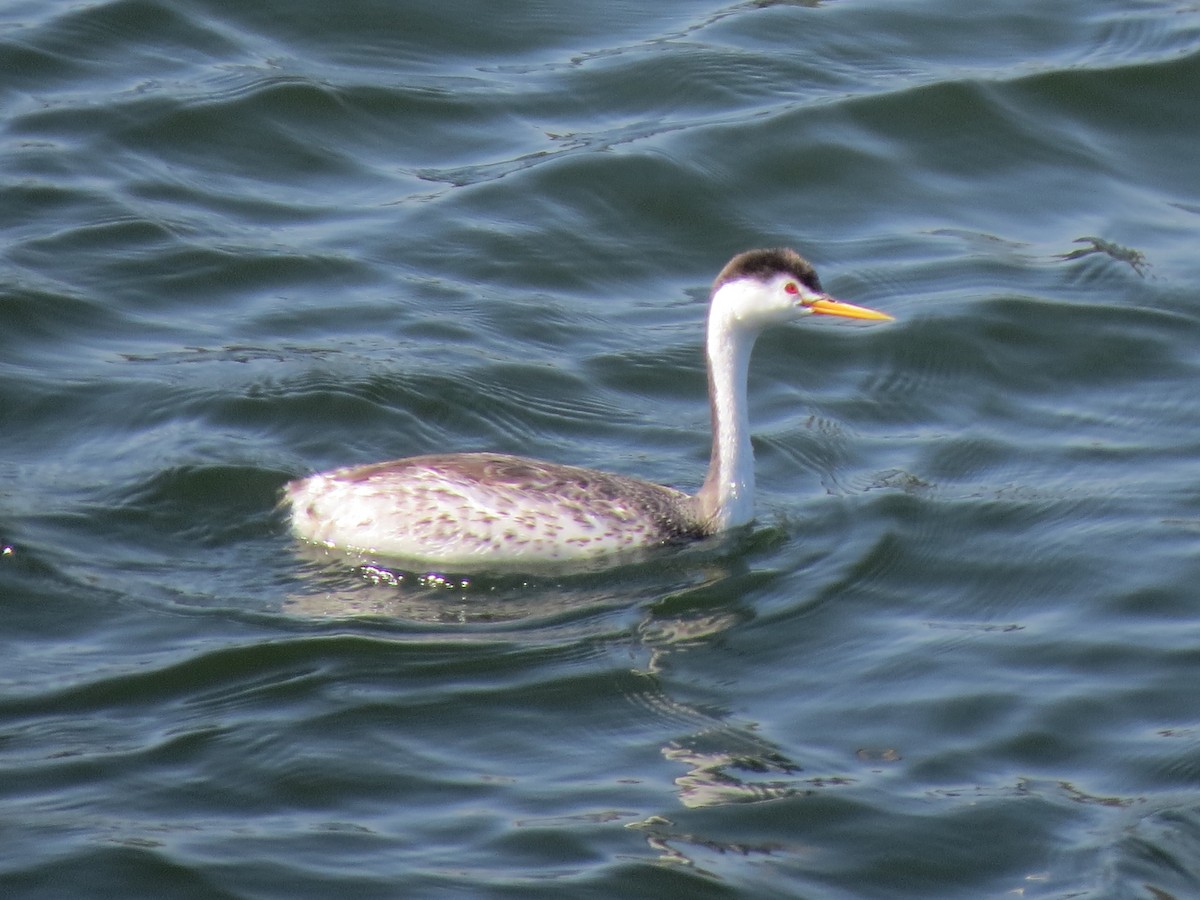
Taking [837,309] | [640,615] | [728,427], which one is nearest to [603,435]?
[728,427]

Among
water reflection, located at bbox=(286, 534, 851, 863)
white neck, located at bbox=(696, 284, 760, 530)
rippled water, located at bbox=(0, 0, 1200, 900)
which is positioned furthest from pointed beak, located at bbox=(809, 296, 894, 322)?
water reflection, located at bbox=(286, 534, 851, 863)

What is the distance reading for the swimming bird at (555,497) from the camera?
9.64 meters

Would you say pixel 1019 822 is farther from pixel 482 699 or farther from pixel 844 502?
pixel 844 502

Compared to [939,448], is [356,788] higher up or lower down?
lower down

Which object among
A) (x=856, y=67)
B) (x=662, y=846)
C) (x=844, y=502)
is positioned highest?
(x=856, y=67)

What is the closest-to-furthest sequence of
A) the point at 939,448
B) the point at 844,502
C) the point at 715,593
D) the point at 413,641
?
the point at 413,641, the point at 715,593, the point at 844,502, the point at 939,448

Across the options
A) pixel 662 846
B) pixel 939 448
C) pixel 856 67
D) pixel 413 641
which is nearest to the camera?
pixel 662 846

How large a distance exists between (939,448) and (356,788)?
463 cm

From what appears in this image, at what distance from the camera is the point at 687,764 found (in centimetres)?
802

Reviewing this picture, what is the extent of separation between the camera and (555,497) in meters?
9.70

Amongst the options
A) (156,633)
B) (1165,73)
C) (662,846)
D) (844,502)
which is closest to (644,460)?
(844,502)

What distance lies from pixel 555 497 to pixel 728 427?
1.00 meters

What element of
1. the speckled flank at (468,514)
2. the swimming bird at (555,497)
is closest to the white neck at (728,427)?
the swimming bird at (555,497)

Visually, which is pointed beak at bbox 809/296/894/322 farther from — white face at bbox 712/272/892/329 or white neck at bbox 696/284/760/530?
white neck at bbox 696/284/760/530
